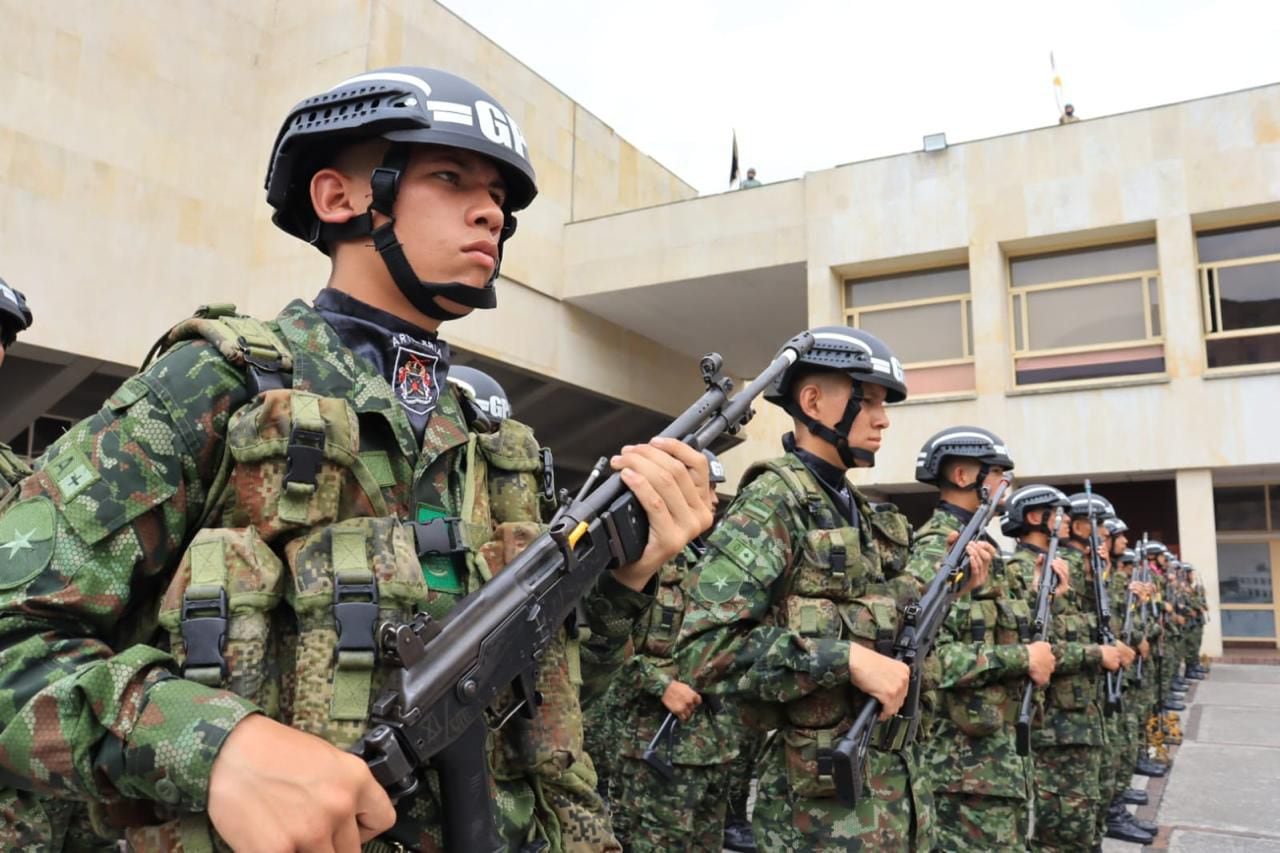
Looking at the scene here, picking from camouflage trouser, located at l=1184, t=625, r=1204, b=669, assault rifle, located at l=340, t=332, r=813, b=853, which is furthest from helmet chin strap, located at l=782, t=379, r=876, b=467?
camouflage trouser, located at l=1184, t=625, r=1204, b=669

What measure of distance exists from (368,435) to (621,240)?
16.4 meters

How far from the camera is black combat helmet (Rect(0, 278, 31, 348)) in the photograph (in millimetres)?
3816

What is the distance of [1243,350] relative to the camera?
15.5m

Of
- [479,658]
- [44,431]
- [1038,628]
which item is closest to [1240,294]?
[1038,628]

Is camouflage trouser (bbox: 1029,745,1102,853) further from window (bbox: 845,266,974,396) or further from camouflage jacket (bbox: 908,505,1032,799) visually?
window (bbox: 845,266,974,396)

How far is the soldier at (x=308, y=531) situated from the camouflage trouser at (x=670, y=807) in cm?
417

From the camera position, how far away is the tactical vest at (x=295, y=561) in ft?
4.61

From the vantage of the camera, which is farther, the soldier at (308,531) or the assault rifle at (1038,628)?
the assault rifle at (1038,628)

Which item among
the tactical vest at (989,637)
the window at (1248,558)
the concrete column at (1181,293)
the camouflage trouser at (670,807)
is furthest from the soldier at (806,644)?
the window at (1248,558)

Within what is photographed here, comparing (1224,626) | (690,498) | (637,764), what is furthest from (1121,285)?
(690,498)

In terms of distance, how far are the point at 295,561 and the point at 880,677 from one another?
2.36 m

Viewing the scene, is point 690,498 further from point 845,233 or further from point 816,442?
point 845,233

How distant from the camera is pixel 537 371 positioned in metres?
17.0

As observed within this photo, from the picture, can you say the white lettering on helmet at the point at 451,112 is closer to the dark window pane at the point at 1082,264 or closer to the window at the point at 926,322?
the window at the point at 926,322
